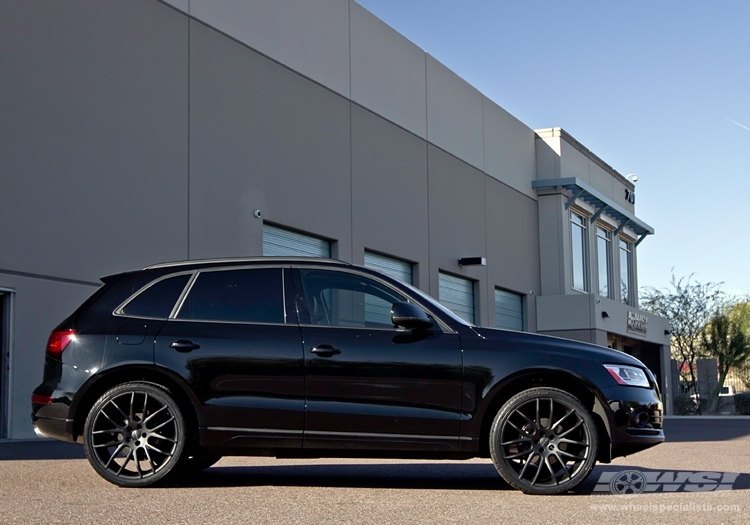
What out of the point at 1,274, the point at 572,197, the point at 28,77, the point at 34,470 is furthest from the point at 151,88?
the point at 572,197

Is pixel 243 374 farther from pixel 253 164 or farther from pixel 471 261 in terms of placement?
pixel 471 261

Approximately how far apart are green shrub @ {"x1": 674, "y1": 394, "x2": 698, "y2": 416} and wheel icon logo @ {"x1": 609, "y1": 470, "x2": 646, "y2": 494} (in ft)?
116

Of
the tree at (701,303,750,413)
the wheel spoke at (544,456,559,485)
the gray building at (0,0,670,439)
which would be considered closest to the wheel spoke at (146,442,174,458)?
the wheel spoke at (544,456,559,485)

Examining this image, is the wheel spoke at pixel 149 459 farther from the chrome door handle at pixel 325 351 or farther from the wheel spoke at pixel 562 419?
the wheel spoke at pixel 562 419

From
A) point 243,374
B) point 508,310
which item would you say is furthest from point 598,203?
point 243,374

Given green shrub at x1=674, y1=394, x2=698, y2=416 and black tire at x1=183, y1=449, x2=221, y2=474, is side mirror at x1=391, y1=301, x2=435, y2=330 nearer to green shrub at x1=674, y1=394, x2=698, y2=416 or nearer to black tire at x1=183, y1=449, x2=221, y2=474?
black tire at x1=183, y1=449, x2=221, y2=474

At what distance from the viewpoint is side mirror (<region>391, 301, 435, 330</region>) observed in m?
7.47

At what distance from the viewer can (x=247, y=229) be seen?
21.0 m

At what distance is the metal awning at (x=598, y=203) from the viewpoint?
3750 centimetres

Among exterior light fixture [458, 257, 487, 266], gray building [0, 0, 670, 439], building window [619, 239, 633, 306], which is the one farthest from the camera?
building window [619, 239, 633, 306]

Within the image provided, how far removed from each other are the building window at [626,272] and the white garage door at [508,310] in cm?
998

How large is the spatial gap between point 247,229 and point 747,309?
37.2 meters

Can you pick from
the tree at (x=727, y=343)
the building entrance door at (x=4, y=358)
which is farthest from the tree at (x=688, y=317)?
the building entrance door at (x=4, y=358)

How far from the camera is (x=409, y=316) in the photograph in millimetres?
7457
